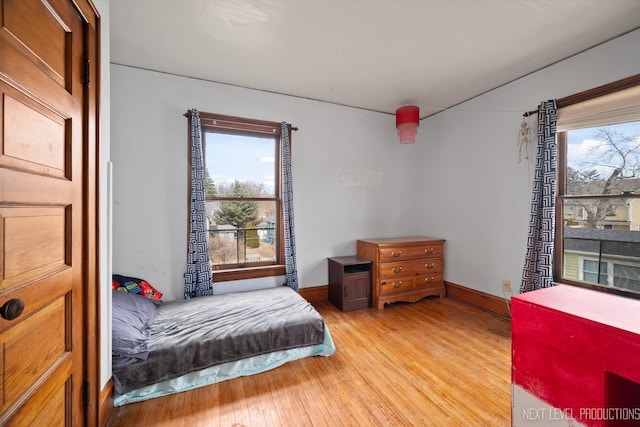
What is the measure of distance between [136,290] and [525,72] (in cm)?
441

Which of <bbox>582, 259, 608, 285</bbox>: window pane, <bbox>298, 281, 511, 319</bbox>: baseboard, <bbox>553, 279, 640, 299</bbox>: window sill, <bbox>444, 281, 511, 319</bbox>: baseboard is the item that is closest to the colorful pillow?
<bbox>298, 281, 511, 319</bbox>: baseboard

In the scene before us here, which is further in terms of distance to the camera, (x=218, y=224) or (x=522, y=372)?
(x=218, y=224)

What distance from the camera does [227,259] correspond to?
297cm

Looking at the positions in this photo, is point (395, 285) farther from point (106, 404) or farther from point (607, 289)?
point (106, 404)

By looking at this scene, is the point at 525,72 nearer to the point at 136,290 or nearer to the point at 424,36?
the point at 424,36

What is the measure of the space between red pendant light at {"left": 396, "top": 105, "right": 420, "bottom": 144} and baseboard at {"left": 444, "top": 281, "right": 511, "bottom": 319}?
2.08m

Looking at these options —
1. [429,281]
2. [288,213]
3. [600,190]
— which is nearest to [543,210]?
[600,190]

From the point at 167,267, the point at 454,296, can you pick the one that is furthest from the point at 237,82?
the point at 454,296

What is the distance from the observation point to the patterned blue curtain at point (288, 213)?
9.86 feet

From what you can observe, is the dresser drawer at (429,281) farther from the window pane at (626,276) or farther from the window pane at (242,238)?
the window pane at (242,238)

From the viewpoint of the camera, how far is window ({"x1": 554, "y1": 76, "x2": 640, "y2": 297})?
2057 millimetres

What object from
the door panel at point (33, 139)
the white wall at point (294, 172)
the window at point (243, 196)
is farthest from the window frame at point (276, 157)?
the door panel at point (33, 139)

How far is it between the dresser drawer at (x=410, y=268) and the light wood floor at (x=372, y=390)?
73 cm

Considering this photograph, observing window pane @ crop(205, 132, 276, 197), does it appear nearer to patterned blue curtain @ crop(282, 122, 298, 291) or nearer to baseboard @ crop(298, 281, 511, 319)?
patterned blue curtain @ crop(282, 122, 298, 291)
